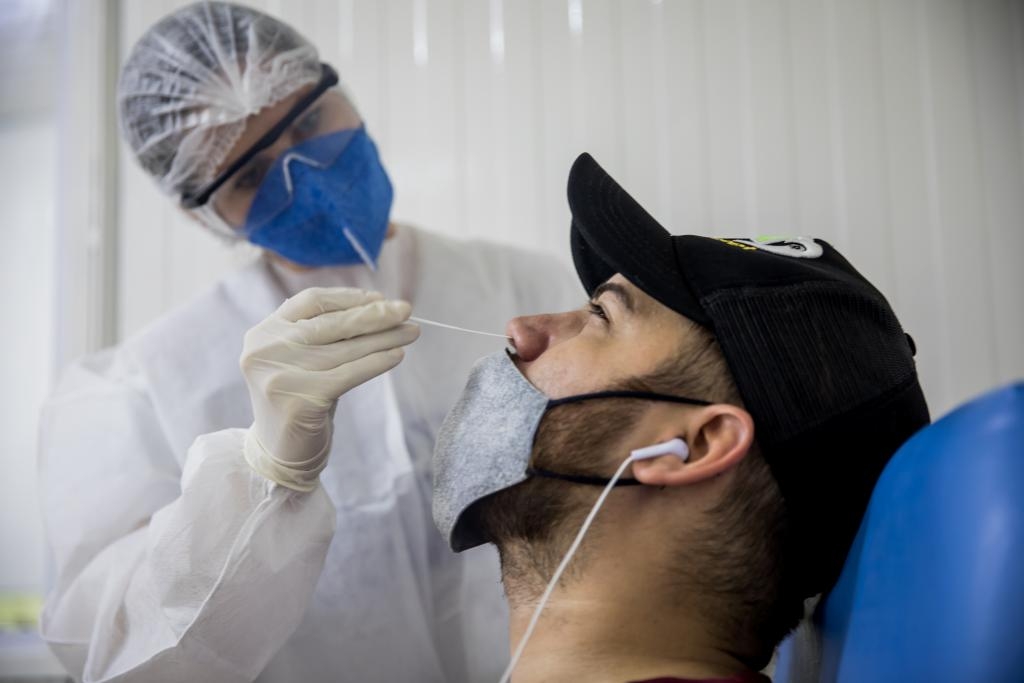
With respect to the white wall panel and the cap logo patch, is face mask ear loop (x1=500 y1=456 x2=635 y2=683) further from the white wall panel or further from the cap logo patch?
the white wall panel

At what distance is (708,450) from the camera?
996 mm

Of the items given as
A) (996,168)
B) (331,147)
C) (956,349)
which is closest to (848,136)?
(996,168)

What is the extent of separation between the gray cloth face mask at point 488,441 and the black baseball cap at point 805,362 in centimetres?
10

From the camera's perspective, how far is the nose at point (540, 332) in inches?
43.3

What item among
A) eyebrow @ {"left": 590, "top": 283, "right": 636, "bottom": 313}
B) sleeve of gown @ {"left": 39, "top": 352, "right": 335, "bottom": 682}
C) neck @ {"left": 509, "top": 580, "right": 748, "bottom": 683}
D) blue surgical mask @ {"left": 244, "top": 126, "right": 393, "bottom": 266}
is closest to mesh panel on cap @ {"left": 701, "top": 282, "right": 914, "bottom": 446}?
eyebrow @ {"left": 590, "top": 283, "right": 636, "bottom": 313}

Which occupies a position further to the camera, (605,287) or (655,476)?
(605,287)

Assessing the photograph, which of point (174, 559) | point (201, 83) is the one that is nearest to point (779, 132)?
point (201, 83)

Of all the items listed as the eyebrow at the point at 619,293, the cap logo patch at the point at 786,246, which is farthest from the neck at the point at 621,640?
the cap logo patch at the point at 786,246

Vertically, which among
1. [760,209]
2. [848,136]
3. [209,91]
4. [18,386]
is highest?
[209,91]

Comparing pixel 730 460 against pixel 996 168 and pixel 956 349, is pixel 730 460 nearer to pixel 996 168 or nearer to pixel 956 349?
pixel 956 349

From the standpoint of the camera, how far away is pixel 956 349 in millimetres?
1822

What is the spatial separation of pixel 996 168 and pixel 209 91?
166cm

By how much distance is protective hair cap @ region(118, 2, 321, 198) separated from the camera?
141 centimetres

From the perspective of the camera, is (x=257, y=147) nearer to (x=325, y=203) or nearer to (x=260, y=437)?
(x=325, y=203)
